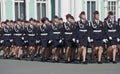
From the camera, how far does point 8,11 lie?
88.5 feet

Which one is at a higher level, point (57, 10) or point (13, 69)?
point (57, 10)

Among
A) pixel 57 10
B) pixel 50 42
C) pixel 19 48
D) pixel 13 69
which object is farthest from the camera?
pixel 57 10

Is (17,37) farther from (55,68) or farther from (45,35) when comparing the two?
(55,68)

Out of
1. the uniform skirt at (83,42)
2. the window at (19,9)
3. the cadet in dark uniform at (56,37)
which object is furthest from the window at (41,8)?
the uniform skirt at (83,42)

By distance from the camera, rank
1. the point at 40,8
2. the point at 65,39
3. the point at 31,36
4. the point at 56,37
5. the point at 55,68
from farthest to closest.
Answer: the point at 40,8, the point at 31,36, the point at 56,37, the point at 65,39, the point at 55,68

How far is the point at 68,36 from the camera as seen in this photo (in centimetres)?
1812

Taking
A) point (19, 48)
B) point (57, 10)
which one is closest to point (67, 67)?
point (19, 48)

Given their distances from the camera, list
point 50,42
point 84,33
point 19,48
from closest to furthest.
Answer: point 84,33, point 50,42, point 19,48

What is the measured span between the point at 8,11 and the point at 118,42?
10.1m

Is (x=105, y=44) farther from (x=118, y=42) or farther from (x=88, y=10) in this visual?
(x=88, y=10)

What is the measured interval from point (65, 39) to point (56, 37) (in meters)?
0.51

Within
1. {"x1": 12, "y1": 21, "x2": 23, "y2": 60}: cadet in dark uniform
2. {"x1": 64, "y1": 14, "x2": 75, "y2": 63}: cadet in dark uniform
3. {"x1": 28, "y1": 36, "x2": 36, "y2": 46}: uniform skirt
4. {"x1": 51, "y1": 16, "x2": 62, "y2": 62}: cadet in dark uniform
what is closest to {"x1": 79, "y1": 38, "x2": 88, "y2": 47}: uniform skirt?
{"x1": 64, "y1": 14, "x2": 75, "y2": 63}: cadet in dark uniform

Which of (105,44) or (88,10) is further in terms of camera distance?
(88,10)

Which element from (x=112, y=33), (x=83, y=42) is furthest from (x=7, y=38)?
(x=112, y=33)
